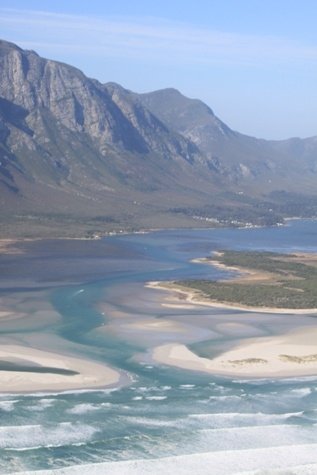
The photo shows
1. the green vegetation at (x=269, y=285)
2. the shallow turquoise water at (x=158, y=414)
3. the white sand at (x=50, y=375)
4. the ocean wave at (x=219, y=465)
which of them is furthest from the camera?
the green vegetation at (x=269, y=285)

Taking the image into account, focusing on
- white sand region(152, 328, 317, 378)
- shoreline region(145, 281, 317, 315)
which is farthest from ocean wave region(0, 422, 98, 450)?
shoreline region(145, 281, 317, 315)

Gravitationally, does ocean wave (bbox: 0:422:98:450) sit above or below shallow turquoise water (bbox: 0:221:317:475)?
below

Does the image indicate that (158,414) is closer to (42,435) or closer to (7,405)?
(42,435)

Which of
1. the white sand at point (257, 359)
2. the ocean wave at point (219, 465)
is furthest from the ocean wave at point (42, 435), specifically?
the white sand at point (257, 359)

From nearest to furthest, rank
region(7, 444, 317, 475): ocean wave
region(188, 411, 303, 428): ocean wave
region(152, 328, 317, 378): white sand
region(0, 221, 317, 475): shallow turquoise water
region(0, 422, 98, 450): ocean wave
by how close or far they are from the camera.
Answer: region(7, 444, 317, 475): ocean wave, region(0, 221, 317, 475): shallow turquoise water, region(0, 422, 98, 450): ocean wave, region(188, 411, 303, 428): ocean wave, region(152, 328, 317, 378): white sand

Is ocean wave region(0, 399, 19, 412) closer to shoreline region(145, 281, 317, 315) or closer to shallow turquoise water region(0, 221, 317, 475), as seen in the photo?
shallow turquoise water region(0, 221, 317, 475)

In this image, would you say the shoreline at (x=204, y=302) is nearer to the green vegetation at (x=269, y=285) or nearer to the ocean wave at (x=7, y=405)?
the green vegetation at (x=269, y=285)
